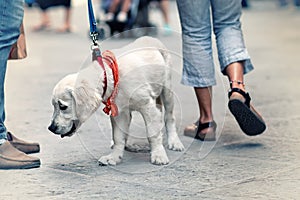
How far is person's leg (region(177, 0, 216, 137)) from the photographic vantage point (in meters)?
4.85

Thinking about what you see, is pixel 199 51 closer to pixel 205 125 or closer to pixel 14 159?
pixel 205 125

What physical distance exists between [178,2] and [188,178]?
4.36 feet

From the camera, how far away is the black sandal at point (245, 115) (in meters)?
4.61

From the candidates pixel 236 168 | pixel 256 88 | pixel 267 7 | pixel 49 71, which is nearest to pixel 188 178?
pixel 236 168

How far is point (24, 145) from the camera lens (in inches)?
186

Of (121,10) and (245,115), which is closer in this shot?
(245,115)

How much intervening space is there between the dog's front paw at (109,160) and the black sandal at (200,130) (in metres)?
0.77

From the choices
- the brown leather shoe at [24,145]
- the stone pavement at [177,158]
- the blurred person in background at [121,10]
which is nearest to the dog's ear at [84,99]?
the stone pavement at [177,158]

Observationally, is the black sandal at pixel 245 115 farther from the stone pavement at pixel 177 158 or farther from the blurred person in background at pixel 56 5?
the blurred person in background at pixel 56 5

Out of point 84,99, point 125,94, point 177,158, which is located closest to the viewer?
point 84,99

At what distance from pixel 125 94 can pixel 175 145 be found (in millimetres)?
631

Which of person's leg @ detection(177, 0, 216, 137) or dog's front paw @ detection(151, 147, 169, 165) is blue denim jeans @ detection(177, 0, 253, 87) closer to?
person's leg @ detection(177, 0, 216, 137)

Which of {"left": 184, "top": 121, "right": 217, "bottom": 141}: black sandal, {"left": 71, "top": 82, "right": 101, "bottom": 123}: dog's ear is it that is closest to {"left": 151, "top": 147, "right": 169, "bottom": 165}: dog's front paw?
{"left": 71, "top": 82, "right": 101, "bottom": 123}: dog's ear

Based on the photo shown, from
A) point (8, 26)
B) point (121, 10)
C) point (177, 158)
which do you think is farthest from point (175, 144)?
point (121, 10)
